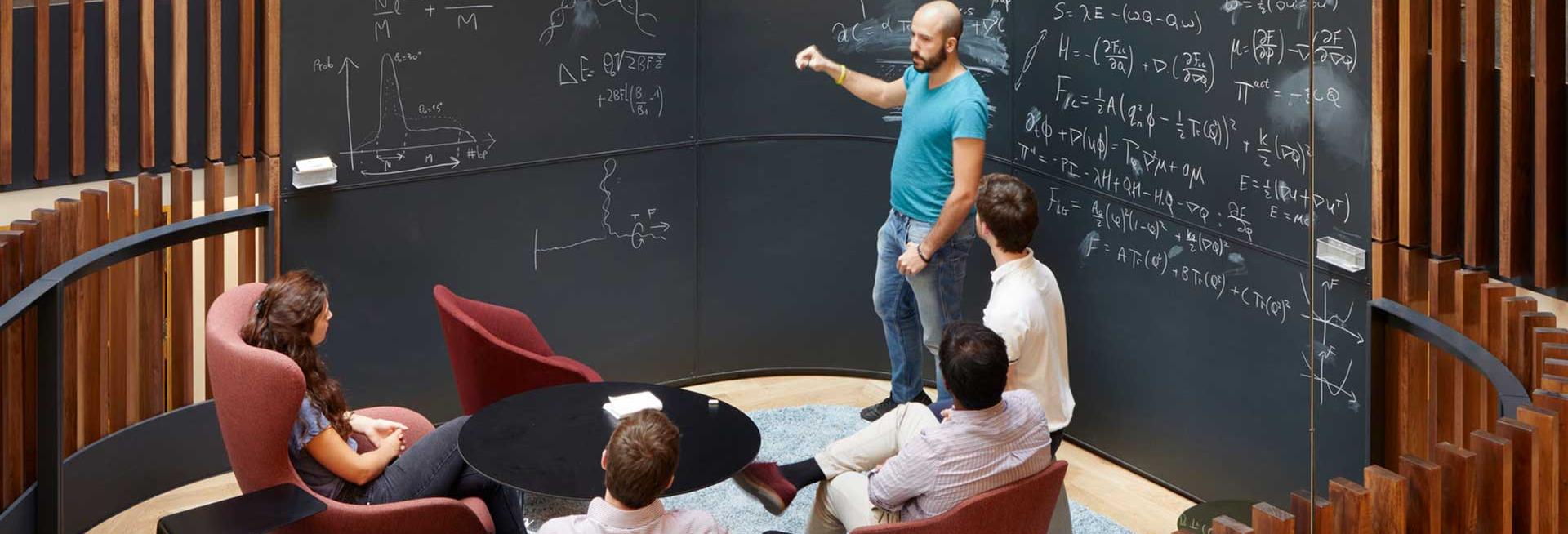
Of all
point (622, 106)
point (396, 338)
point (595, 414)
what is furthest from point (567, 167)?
point (595, 414)

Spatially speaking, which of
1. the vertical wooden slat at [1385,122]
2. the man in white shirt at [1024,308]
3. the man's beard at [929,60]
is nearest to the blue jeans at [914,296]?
the man's beard at [929,60]

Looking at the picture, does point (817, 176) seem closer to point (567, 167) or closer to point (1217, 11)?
point (567, 167)

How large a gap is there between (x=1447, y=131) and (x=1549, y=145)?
44 centimetres

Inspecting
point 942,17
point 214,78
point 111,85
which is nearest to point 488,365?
point 214,78

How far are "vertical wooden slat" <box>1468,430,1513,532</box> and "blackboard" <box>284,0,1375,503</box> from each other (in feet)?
4.51

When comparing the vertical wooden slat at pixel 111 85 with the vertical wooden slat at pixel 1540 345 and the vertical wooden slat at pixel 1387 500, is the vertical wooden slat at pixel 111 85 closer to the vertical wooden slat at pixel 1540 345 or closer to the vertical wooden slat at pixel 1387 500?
the vertical wooden slat at pixel 1387 500

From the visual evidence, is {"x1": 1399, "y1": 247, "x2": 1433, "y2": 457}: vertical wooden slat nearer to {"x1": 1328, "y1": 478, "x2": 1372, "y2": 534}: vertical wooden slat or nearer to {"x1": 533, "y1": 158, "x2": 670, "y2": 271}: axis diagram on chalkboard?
{"x1": 1328, "y1": 478, "x2": 1372, "y2": 534}: vertical wooden slat

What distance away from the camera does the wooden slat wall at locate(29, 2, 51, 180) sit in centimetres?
568

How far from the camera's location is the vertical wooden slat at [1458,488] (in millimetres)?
4098

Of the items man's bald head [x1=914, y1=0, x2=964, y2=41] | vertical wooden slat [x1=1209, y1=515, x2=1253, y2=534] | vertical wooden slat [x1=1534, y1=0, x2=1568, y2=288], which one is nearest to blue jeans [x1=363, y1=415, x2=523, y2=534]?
vertical wooden slat [x1=1209, y1=515, x2=1253, y2=534]

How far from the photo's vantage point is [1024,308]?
5.05m

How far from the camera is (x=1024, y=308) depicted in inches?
199

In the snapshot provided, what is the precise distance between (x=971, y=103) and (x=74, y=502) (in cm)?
354

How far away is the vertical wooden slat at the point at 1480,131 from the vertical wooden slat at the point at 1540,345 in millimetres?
495
